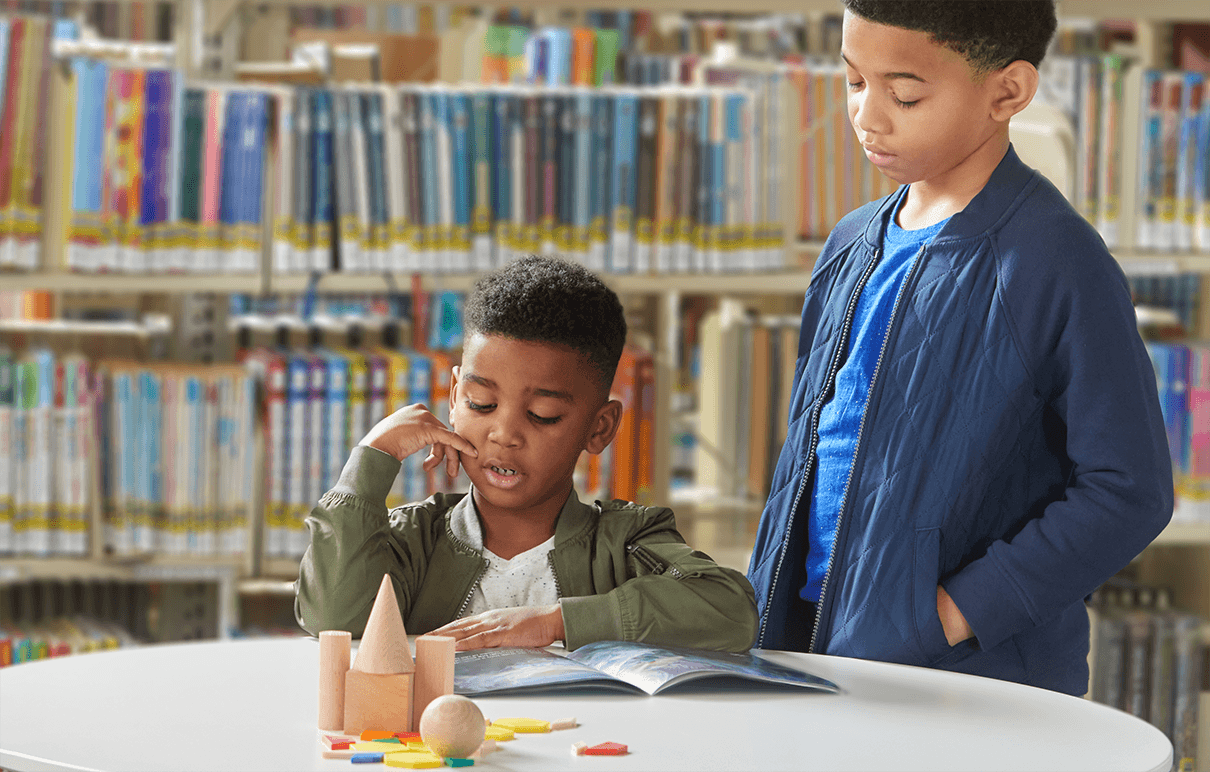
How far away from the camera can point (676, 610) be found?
3.60ft

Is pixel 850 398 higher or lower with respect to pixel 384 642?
higher

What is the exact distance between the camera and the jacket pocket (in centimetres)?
115

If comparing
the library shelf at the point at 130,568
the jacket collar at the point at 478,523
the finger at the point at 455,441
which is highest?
the finger at the point at 455,441

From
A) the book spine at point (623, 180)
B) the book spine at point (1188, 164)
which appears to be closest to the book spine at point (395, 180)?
the book spine at point (623, 180)

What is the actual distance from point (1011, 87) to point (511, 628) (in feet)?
2.03

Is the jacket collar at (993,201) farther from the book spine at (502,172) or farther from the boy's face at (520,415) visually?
the book spine at (502,172)

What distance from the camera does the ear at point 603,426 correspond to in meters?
1.21

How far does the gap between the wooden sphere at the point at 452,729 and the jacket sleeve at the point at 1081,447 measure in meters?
0.51

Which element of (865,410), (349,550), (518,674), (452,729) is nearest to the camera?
(452,729)

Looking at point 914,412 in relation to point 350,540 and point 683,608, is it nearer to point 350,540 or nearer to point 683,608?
point 683,608

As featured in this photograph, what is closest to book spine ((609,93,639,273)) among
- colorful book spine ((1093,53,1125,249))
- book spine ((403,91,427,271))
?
book spine ((403,91,427,271))

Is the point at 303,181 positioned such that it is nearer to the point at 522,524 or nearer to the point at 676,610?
the point at 522,524

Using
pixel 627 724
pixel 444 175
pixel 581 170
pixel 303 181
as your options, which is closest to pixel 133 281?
pixel 303 181

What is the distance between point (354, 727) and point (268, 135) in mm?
1828
